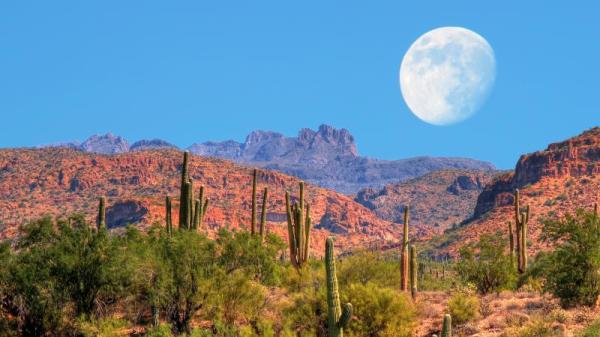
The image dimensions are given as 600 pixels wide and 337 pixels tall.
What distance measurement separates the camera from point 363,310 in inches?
883

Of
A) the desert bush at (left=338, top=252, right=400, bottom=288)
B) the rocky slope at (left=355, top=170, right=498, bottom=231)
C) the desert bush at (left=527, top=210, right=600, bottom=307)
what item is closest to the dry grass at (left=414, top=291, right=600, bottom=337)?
the desert bush at (left=527, top=210, right=600, bottom=307)

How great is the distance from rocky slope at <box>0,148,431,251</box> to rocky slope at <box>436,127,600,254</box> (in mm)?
23963

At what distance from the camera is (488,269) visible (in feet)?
107

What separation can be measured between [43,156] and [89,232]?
414ft

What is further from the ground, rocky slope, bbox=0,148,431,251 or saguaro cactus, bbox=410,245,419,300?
rocky slope, bbox=0,148,431,251

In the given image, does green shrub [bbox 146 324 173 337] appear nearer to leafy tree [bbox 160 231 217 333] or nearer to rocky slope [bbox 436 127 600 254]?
leafy tree [bbox 160 231 217 333]

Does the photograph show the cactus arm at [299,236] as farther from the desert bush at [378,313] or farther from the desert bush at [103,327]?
the desert bush at [103,327]

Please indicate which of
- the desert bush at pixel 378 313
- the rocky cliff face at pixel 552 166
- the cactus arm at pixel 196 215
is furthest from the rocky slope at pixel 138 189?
the desert bush at pixel 378 313

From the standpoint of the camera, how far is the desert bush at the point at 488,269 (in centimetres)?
3253

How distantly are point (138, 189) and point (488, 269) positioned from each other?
107969mm

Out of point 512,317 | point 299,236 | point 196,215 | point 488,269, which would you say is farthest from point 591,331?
point 196,215

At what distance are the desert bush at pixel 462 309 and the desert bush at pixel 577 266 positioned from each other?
2.45 meters

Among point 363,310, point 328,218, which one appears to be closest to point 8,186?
point 328,218

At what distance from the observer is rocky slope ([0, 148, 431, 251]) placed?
11462 cm
